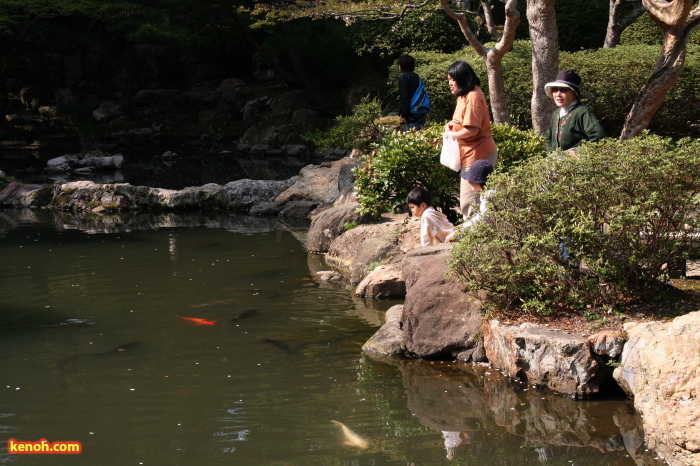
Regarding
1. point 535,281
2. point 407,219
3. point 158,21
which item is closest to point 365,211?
point 407,219

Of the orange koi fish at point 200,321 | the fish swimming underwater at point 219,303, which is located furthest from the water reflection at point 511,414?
the fish swimming underwater at point 219,303

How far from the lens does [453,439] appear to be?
15.5 ft

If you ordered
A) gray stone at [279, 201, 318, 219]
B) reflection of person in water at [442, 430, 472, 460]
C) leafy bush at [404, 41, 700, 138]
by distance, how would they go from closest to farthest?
reflection of person in water at [442, 430, 472, 460] < leafy bush at [404, 41, 700, 138] < gray stone at [279, 201, 318, 219]

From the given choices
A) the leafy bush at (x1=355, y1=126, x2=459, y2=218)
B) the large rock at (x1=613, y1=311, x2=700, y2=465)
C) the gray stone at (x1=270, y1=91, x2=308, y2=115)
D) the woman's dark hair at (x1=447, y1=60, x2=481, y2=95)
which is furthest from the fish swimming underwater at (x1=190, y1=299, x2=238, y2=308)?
the gray stone at (x1=270, y1=91, x2=308, y2=115)

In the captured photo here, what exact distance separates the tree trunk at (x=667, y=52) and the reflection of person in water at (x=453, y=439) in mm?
5864

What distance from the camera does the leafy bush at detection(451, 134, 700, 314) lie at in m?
5.43

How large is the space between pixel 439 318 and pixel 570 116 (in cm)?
219

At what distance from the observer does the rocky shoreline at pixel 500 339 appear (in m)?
4.30

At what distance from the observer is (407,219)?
9195mm

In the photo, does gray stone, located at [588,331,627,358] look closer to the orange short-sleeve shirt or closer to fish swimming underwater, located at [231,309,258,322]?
the orange short-sleeve shirt

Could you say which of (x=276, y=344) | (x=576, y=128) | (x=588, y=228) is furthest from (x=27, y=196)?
(x=588, y=228)

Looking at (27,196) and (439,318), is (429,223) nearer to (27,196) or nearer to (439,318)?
(439,318)

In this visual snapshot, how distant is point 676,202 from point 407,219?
414 centimetres

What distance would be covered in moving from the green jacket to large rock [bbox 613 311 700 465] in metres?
2.22
